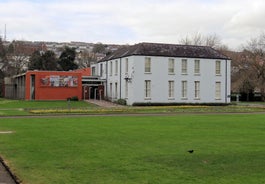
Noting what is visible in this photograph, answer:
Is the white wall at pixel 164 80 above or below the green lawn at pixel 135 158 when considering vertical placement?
above

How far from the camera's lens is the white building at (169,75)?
197 ft

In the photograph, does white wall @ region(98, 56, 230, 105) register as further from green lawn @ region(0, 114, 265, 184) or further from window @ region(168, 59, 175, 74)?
green lawn @ region(0, 114, 265, 184)

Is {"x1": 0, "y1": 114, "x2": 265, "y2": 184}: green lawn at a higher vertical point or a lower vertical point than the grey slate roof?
lower

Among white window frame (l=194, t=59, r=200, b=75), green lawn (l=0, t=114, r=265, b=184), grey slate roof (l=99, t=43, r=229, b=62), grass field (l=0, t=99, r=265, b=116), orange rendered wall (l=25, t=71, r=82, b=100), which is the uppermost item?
grey slate roof (l=99, t=43, r=229, b=62)

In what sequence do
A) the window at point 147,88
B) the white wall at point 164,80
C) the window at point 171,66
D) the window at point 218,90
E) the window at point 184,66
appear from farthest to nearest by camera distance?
the window at point 218,90, the window at point 184,66, the window at point 171,66, the window at point 147,88, the white wall at point 164,80

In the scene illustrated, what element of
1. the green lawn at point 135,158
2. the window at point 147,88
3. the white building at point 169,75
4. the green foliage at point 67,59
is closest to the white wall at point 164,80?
the white building at point 169,75

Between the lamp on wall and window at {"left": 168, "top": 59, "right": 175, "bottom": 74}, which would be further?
window at {"left": 168, "top": 59, "right": 175, "bottom": 74}

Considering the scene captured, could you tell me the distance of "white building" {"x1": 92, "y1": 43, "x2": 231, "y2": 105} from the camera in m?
60.0

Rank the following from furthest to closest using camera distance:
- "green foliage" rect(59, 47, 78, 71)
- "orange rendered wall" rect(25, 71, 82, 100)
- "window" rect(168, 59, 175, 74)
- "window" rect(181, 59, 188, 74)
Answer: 1. "green foliage" rect(59, 47, 78, 71)
2. "orange rendered wall" rect(25, 71, 82, 100)
3. "window" rect(181, 59, 188, 74)
4. "window" rect(168, 59, 175, 74)

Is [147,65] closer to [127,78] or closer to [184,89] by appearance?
[127,78]

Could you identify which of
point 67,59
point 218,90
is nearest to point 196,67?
point 218,90

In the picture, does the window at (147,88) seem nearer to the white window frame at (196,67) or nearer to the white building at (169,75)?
the white building at (169,75)

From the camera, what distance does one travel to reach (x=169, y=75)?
6181 cm

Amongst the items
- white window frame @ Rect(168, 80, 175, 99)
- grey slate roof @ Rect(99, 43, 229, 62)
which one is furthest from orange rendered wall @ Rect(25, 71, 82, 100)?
white window frame @ Rect(168, 80, 175, 99)
